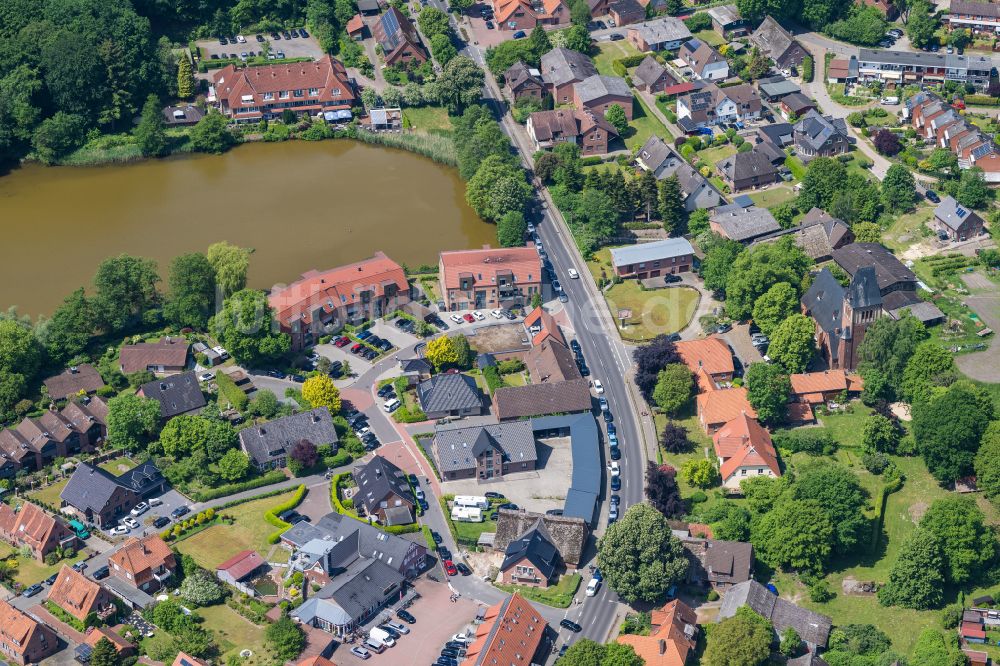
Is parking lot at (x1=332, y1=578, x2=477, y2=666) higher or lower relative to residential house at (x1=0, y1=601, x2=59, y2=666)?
lower

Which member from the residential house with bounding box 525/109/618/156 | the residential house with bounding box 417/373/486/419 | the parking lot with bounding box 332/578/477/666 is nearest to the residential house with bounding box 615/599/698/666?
the parking lot with bounding box 332/578/477/666

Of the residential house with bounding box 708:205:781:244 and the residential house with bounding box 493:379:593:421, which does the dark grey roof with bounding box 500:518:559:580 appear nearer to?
the residential house with bounding box 493:379:593:421

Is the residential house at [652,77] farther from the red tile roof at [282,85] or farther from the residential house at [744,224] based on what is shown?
the red tile roof at [282,85]

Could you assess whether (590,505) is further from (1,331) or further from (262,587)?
(1,331)

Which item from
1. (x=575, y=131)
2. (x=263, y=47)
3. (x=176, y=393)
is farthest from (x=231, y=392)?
(x=263, y=47)

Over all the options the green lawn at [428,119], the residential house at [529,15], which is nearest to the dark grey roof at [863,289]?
the green lawn at [428,119]
